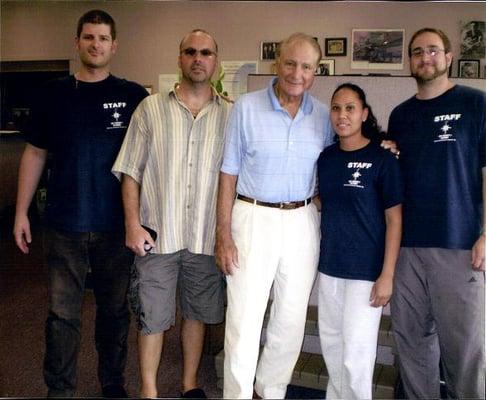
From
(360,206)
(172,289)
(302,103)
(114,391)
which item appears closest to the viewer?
(360,206)

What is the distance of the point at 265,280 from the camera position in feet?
5.74

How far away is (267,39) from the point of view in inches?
196

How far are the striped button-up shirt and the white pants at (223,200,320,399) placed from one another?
6.0 inches

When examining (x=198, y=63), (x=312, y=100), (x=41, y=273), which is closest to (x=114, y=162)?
(x=198, y=63)

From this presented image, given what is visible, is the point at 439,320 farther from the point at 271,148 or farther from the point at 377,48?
the point at 377,48

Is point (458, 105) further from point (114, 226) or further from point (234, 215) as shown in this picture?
point (114, 226)

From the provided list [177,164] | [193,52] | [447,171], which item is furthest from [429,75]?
[177,164]

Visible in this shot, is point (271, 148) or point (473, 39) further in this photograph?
point (473, 39)

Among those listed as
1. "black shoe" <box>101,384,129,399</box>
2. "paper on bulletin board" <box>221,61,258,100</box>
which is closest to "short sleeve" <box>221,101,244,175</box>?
"black shoe" <box>101,384,129,399</box>

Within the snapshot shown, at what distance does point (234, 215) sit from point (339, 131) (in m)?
0.47

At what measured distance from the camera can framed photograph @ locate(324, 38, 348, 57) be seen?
187 inches

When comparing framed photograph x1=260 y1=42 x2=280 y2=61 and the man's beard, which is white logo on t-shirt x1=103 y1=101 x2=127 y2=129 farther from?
framed photograph x1=260 y1=42 x2=280 y2=61

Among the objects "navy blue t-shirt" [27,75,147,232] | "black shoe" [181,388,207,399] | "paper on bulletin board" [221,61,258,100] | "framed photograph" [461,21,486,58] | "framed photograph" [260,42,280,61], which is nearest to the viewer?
"navy blue t-shirt" [27,75,147,232]

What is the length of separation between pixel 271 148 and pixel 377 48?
3374mm
